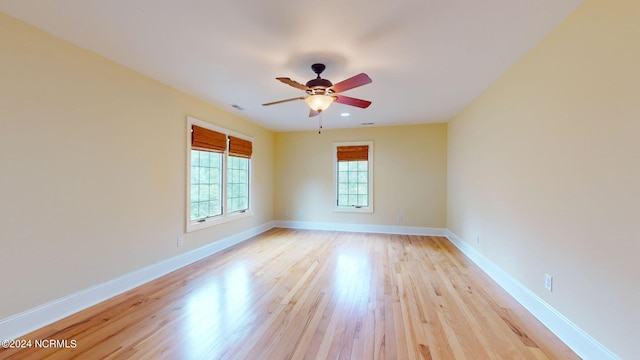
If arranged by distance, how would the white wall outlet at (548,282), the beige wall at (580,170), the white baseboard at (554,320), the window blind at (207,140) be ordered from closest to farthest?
the beige wall at (580,170)
the white baseboard at (554,320)
the white wall outlet at (548,282)
the window blind at (207,140)

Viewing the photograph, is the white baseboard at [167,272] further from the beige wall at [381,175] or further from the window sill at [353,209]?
the window sill at [353,209]

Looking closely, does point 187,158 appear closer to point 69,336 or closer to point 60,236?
point 60,236

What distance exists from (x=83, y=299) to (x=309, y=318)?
7.09 feet

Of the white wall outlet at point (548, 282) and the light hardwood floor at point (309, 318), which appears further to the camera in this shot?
the white wall outlet at point (548, 282)

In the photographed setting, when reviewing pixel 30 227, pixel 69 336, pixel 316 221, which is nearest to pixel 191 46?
pixel 30 227

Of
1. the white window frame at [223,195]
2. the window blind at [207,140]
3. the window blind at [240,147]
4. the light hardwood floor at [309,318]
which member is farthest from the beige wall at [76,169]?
the window blind at [240,147]

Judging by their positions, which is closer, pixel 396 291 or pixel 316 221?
pixel 396 291

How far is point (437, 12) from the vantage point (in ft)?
6.10

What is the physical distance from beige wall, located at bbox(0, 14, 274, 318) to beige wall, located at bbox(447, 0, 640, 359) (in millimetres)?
4134

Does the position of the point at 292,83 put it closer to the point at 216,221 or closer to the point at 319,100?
the point at 319,100

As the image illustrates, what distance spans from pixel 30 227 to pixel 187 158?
1800 mm

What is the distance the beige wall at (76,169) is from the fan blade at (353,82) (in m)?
2.33

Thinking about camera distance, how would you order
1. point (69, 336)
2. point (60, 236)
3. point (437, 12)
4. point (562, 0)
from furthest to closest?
point (60, 236) → point (69, 336) → point (437, 12) → point (562, 0)

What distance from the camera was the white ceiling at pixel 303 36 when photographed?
1.82m
